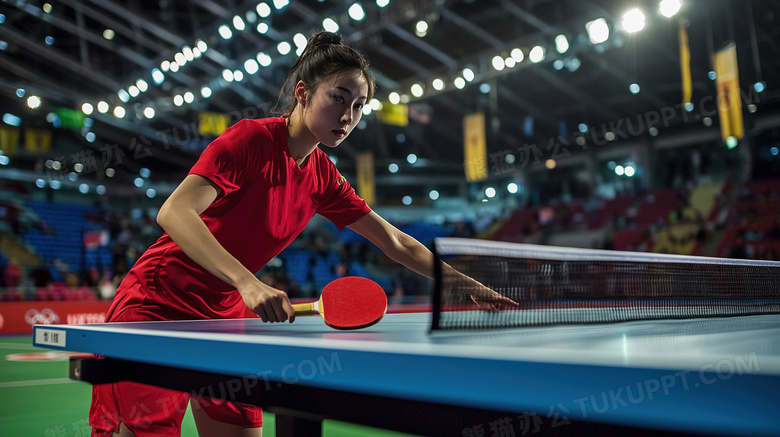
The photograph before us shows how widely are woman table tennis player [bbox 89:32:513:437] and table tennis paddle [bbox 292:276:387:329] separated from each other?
0.84 ft

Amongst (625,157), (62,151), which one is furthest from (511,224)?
(62,151)

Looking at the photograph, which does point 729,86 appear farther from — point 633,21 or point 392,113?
point 392,113

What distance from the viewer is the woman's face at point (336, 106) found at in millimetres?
1736

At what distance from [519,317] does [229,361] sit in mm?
721

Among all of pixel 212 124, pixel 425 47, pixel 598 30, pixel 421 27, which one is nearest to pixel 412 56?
pixel 425 47

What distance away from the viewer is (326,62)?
180 cm

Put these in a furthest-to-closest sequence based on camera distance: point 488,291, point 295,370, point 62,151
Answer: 1. point 62,151
2. point 488,291
3. point 295,370

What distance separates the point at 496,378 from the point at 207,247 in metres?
0.94

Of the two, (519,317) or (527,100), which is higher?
(527,100)

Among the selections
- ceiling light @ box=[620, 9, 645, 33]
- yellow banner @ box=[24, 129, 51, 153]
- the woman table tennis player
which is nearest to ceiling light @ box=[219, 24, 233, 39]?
ceiling light @ box=[620, 9, 645, 33]

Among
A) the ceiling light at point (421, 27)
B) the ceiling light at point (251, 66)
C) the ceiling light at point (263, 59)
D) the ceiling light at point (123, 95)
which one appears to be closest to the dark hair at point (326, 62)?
the ceiling light at point (421, 27)

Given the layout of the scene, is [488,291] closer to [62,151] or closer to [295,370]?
[295,370]

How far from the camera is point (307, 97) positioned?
6.14ft

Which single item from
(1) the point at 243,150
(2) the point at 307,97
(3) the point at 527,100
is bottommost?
(1) the point at 243,150
